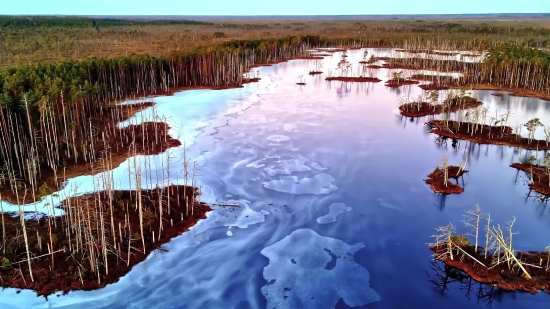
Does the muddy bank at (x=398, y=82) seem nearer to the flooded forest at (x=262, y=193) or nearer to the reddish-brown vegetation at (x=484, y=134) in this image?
the flooded forest at (x=262, y=193)

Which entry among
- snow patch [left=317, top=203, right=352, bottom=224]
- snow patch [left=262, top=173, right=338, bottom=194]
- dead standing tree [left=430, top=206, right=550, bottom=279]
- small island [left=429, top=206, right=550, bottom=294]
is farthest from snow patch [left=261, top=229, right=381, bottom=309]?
snow patch [left=262, top=173, right=338, bottom=194]

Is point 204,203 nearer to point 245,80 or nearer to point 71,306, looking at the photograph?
point 71,306

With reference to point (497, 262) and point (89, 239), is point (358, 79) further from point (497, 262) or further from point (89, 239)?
point (89, 239)

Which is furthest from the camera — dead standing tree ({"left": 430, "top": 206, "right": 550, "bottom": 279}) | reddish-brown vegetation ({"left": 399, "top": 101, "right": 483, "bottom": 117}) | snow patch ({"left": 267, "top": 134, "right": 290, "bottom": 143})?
reddish-brown vegetation ({"left": 399, "top": 101, "right": 483, "bottom": 117})

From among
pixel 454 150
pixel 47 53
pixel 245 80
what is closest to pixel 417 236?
pixel 454 150

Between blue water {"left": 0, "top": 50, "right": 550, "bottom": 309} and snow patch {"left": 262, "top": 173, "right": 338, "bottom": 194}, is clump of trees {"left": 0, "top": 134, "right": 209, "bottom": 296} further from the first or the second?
snow patch {"left": 262, "top": 173, "right": 338, "bottom": 194}

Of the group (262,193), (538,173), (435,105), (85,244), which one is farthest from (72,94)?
(435,105)
